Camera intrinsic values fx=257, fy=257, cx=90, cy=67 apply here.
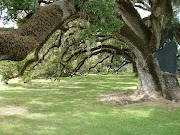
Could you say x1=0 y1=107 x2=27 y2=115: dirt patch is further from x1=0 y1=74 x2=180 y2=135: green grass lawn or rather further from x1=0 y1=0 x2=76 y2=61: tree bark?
x1=0 y1=0 x2=76 y2=61: tree bark

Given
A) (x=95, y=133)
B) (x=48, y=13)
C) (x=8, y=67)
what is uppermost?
(x=48, y=13)

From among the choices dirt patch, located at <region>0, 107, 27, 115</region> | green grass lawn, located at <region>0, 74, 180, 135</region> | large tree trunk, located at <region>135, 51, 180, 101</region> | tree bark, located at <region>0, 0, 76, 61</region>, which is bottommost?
green grass lawn, located at <region>0, 74, 180, 135</region>

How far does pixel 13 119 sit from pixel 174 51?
6.73 m

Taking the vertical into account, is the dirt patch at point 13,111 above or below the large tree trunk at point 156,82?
below

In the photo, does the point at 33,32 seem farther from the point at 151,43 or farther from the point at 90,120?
the point at 151,43

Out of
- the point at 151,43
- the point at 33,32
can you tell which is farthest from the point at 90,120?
the point at 151,43

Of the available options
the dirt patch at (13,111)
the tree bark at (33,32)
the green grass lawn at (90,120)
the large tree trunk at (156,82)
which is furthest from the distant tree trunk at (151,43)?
the dirt patch at (13,111)

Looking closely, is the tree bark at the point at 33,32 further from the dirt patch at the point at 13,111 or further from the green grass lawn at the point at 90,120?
the dirt patch at the point at 13,111

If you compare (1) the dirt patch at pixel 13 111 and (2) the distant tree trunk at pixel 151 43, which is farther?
(2) the distant tree trunk at pixel 151 43

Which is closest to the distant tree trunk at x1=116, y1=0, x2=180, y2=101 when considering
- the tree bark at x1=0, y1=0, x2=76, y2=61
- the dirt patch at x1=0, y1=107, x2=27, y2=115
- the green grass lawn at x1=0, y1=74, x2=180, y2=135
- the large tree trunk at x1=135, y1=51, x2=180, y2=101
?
the large tree trunk at x1=135, y1=51, x2=180, y2=101

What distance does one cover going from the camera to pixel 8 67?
619 inches

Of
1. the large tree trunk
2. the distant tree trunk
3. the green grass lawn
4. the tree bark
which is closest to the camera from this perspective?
the tree bark

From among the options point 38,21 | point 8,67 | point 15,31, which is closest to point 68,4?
point 38,21

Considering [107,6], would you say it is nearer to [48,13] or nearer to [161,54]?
[48,13]
